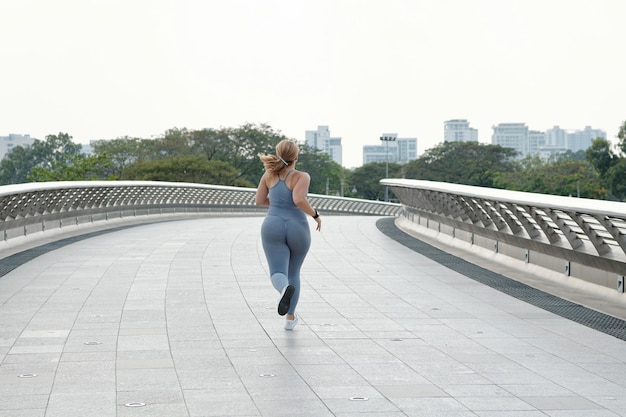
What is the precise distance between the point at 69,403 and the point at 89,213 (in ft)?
59.9

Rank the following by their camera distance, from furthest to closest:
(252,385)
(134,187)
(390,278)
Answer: (134,187)
(390,278)
(252,385)

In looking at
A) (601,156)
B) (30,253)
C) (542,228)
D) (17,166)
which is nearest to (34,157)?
(17,166)

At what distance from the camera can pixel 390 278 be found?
13039 mm

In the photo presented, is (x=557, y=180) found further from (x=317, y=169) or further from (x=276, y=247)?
(x=276, y=247)

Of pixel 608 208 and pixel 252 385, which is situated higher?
pixel 608 208

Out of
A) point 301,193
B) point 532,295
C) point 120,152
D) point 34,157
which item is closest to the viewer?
point 301,193

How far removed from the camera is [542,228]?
1231cm

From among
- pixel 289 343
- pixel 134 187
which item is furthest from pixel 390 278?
pixel 134 187

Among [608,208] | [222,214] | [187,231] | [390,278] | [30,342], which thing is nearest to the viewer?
[30,342]

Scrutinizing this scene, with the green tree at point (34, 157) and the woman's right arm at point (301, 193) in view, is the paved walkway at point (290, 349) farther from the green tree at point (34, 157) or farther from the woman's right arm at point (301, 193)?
the green tree at point (34, 157)

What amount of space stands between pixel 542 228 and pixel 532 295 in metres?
1.29

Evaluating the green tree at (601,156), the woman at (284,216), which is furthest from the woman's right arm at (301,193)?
the green tree at (601,156)

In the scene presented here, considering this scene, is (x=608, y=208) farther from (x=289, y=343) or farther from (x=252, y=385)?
(x=252, y=385)

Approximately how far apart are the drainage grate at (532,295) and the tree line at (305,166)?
6643 cm
